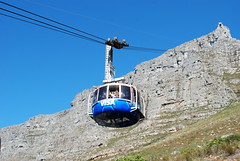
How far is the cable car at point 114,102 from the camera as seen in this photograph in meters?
26.5

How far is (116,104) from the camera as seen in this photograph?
26.3 m

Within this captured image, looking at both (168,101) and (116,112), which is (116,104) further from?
(168,101)

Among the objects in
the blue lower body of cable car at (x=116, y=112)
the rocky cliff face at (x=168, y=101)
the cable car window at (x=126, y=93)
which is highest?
the rocky cliff face at (x=168, y=101)

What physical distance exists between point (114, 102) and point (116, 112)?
895 millimetres

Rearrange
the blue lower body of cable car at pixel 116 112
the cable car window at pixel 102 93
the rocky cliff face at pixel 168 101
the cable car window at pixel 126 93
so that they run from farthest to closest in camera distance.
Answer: the rocky cliff face at pixel 168 101 < the cable car window at pixel 102 93 < the cable car window at pixel 126 93 < the blue lower body of cable car at pixel 116 112

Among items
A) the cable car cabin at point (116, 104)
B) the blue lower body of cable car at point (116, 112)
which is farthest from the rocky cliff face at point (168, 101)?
the cable car cabin at point (116, 104)

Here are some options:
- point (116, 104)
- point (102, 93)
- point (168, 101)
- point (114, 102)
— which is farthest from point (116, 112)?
point (168, 101)

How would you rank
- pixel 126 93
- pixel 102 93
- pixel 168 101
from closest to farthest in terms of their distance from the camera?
pixel 126 93
pixel 102 93
pixel 168 101

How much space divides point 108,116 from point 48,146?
15714 cm

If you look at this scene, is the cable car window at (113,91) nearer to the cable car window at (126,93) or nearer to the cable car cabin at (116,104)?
the cable car cabin at (116,104)

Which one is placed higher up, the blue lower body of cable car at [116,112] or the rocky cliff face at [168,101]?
the rocky cliff face at [168,101]

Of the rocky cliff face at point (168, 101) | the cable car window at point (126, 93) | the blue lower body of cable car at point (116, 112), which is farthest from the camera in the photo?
the rocky cliff face at point (168, 101)

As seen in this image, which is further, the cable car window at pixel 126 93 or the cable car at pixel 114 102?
the cable car window at pixel 126 93

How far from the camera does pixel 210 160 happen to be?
→ 1959 centimetres
